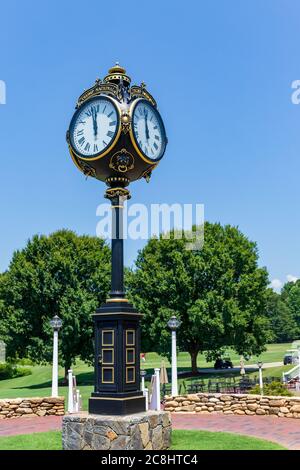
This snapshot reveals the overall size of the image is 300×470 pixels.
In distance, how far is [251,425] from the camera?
507 inches

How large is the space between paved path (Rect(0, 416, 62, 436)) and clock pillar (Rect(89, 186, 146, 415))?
419cm

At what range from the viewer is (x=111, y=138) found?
9.41 m

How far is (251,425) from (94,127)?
27.8 feet

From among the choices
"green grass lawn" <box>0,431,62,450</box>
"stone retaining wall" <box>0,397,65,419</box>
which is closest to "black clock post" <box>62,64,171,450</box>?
"green grass lawn" <box>0,431,62,450</box>

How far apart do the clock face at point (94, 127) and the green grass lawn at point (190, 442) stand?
5918 mm

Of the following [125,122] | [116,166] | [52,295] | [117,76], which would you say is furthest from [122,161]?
[52,295]

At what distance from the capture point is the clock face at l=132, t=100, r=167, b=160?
31.7 feet

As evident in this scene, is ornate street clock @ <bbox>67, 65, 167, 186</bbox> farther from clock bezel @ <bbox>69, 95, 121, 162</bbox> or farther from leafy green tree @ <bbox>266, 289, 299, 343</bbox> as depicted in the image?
leafy green tree @ <bbox>266, 289, 299, 343</bbox>

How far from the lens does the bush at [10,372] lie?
44506 mm

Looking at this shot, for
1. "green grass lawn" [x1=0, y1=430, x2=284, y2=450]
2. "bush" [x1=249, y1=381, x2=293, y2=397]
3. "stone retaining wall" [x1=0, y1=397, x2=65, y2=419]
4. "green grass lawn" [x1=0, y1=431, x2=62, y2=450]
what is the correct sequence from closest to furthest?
"green grass lawn" [x1=0, y1=430, x2=284, y2=450], "green grass lawn" [x1=0, y1=431, x2=62, y2=450], "stone retaining wall" [x1=0, y1=397, x2=65, y2=419], "bush" [x1=249, y1=381, x2=293, y2=397]

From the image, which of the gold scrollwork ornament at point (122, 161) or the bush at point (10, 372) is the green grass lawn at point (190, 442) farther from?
the bush at point (10, 372)

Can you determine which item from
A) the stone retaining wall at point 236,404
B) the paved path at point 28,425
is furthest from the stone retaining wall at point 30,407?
the stone retaining wall at point 236,404

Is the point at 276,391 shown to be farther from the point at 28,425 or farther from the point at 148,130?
the point at 148,130
